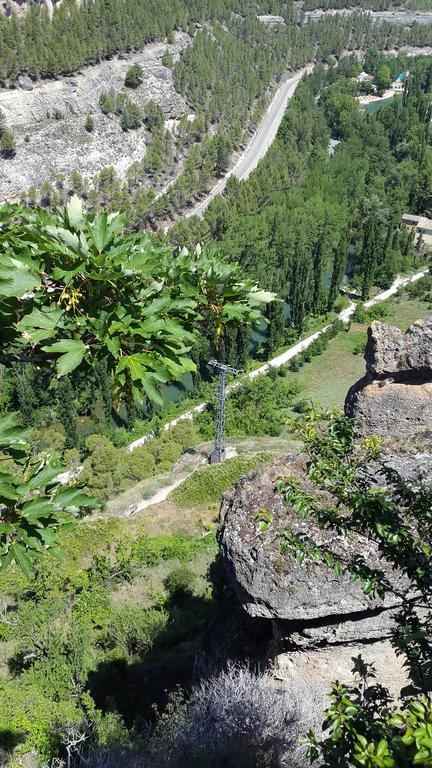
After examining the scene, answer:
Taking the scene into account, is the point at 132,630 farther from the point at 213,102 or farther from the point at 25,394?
the point at 213,102

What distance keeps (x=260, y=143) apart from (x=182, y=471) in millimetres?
55746

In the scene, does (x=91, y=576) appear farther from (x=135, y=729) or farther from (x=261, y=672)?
(x=261, y=672)

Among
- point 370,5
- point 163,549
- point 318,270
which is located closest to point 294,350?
point 318,270

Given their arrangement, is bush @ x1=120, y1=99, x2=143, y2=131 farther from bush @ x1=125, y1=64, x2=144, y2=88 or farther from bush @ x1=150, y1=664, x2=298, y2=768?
bush @ x1=150, y1=664, x2=298, y2=768

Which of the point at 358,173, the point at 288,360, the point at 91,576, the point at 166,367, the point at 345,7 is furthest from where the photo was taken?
the point at 345,7

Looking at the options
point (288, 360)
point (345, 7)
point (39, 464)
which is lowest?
point (288, 360)

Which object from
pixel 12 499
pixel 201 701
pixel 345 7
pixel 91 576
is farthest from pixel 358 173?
pixel 345 7

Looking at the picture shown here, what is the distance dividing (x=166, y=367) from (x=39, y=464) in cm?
119

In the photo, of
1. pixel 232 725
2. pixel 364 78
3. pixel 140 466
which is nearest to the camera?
pixel 232 725

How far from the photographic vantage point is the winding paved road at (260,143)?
60.3 m

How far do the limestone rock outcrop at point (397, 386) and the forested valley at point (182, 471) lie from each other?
1.15 ft

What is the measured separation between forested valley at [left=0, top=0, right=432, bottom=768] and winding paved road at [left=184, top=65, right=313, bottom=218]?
2.94m

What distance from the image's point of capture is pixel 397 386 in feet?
48.4

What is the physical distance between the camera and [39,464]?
12.4 ft
